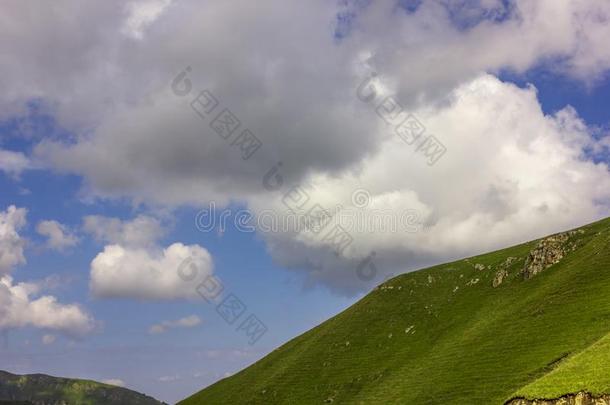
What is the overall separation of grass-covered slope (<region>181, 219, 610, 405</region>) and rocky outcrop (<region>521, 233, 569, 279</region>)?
52 cm

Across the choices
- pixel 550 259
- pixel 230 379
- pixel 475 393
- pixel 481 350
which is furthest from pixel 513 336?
pixel 230 379

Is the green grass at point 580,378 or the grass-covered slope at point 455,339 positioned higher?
the grass-covered slope at point 455,339

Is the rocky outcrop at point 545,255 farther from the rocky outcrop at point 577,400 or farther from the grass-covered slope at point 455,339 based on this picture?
the rocky outcrop at point 577,400

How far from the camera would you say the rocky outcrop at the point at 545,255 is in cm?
10700

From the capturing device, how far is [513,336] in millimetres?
83812

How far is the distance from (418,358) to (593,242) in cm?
4273

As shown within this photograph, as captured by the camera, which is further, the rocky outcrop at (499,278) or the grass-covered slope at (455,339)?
the rocky outcrop at (499,278)

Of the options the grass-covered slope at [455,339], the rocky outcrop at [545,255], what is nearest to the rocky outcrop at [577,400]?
the grass-covered slope at [455,339]

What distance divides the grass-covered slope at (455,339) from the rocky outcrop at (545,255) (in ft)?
1.72

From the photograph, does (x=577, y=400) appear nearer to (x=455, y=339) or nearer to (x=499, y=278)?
(x=455, y=339)

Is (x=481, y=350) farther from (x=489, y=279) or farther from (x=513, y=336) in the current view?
(x=489, y=279)

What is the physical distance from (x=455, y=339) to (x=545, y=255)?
28913 mm

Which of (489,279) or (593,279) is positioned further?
(489,279)

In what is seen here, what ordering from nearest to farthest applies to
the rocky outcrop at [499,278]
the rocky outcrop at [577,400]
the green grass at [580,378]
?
the rocky outcrop at [577,400]
the green grass at [580,378]
the rocky outcrop at [499,278]
